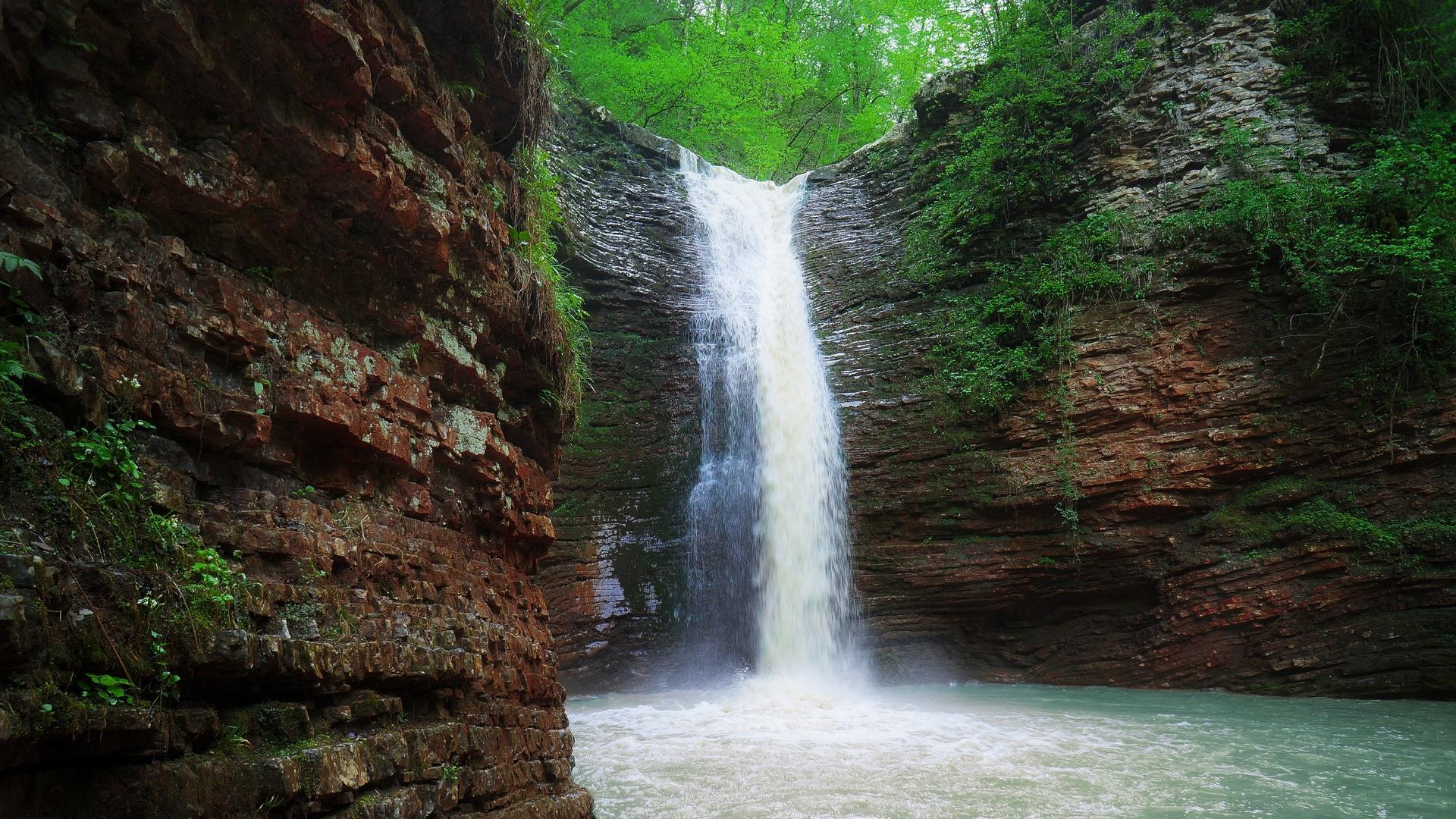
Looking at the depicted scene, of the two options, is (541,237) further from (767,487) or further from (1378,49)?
(1378,49)

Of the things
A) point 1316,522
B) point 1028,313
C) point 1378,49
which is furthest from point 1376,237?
point 1028,313

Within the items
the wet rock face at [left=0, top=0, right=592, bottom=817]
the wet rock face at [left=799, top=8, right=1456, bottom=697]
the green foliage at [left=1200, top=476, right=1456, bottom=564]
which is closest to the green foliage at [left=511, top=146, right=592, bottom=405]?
the wet rock face at [left=0, top=0, right=592, bottom=817]

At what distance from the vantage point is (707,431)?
13.4 metres

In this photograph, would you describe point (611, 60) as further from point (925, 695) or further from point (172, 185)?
point (172, 185)

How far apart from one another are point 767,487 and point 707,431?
54.7 inches

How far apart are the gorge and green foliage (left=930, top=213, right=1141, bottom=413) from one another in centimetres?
8

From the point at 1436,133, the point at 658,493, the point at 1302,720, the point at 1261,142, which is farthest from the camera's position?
the point at 658,493

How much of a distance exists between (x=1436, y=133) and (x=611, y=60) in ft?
49.4

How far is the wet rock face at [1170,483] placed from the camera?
9.63 m

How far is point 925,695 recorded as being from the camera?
10750 mm

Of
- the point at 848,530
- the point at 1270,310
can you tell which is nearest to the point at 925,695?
the point at 848,530

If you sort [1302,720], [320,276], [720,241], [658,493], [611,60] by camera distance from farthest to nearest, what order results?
1. [611,60]
2. [720,241]
3. [658,493]
4. [1302,720]
5. [320,276]

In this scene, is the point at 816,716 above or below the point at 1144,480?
below

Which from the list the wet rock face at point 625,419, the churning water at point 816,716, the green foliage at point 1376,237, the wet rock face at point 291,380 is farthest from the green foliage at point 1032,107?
the wet rock face at point 291,380
